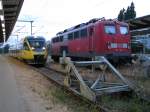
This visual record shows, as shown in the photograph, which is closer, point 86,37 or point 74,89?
point 74,89

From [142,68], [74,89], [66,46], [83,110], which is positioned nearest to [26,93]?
[74,89]

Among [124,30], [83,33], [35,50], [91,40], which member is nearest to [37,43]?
[35,50]

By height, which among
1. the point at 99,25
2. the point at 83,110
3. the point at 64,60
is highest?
the point at 99,25

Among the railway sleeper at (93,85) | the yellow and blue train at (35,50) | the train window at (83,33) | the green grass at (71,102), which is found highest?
the train window at (83,33)

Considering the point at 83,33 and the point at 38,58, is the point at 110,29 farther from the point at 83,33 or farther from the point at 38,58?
the point at 38,58

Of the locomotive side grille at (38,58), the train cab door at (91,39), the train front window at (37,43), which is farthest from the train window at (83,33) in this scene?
the train front window at (37,43)

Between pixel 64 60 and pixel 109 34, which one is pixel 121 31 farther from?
pixel 64 60

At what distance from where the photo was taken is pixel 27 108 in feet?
35.1

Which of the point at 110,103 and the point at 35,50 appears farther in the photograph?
the point at 35,50

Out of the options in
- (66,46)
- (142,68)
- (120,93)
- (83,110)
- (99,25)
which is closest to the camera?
(83,110)

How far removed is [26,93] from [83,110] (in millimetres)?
4185

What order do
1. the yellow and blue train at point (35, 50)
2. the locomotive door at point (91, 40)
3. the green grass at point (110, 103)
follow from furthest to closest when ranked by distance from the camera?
the yellow and blue train at point (35, 50), the locomotive door at point (91, 40), the green grass at point (110, 103)

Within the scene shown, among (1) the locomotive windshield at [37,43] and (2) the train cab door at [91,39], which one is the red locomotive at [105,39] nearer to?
(2) the train cab door at [91,39]

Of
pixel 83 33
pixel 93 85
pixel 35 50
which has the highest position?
pixel 83 33
